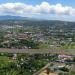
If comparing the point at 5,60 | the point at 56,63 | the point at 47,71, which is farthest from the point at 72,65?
the point at 5,60

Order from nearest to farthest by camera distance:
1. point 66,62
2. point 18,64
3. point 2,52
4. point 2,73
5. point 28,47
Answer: point 2,73, point 18,64, point 66,62, point 2,52, point 28,47

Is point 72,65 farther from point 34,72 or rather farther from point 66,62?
point 34,72

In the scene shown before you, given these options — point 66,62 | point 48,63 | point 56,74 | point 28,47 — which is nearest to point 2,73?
point 56,74

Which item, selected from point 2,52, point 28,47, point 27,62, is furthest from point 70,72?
point 28,47

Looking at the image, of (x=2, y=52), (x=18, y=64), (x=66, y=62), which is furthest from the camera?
(x=2, y=52)

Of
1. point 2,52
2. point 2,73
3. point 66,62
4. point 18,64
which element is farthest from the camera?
point 2,52

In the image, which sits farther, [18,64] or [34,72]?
[18,64]

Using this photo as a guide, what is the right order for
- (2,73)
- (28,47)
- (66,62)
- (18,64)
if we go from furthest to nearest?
1. (28,47)
2. (66,62)
3. (18,64)
4. (2,73)

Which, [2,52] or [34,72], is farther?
[2,52]

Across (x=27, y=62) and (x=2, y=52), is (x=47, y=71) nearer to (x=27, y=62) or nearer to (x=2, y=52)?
(x=27, y=62)
